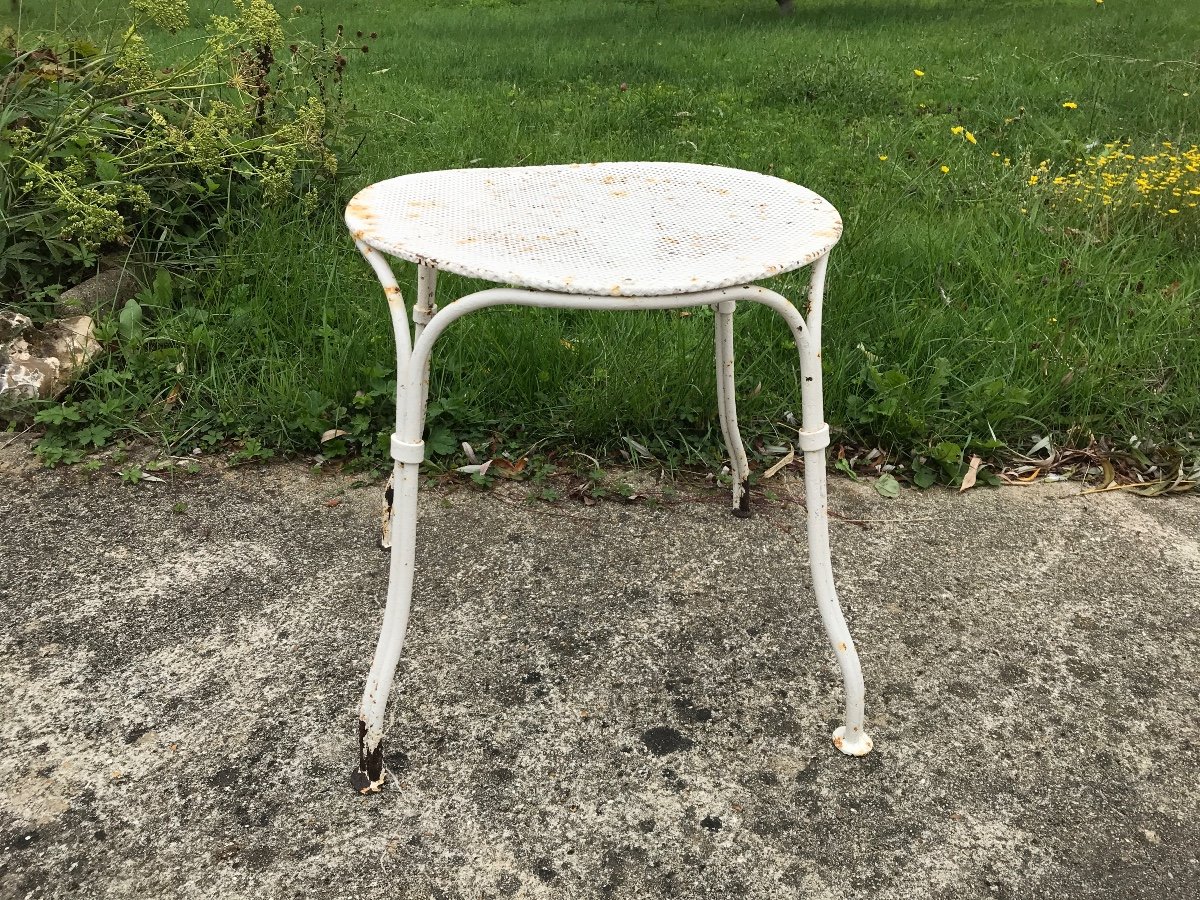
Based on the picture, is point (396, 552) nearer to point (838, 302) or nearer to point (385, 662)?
point (385, 662)

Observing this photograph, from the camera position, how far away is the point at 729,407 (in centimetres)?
187

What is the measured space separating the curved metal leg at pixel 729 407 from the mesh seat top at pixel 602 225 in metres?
0.25

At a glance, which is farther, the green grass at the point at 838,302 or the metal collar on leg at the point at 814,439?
the green grass at the point at 838,302

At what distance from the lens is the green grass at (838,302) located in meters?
2.22

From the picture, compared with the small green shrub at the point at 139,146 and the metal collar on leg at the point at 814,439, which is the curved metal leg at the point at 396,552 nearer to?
the metal collar on leg at the point at 814,439

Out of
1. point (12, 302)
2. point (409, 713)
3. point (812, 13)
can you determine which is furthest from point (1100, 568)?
point (812, 13)

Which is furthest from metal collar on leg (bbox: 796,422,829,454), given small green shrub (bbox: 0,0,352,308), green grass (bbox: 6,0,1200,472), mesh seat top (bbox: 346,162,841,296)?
small green shrub (bbox: 0,0,352,308)

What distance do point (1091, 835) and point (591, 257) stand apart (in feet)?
3.47

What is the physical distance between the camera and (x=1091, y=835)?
1.27 m

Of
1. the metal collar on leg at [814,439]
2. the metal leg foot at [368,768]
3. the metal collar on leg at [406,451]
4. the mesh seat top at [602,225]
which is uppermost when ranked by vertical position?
the mesh seat top at [602,225]

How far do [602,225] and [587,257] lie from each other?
0.17 m

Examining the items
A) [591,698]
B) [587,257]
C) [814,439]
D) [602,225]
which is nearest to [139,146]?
[602,225]

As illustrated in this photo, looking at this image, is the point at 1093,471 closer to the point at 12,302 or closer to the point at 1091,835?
the point at 1091,835

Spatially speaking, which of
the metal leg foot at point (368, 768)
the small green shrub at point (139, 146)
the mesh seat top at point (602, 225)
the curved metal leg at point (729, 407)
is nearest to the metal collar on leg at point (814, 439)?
the mesh seat top at point (602, 225)
